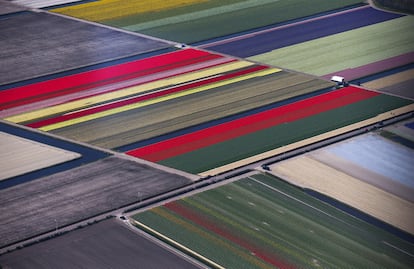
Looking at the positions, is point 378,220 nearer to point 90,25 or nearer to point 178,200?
point 178,200

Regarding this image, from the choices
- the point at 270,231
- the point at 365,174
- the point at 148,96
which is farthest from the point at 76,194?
the point at 365,174

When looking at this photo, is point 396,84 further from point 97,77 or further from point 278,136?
point 97,77

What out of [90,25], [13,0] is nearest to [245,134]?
[90,25]

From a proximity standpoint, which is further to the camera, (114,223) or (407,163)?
(407,163)

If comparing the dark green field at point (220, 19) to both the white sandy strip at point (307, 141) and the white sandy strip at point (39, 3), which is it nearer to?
the white sandy strip at point (39, 3)

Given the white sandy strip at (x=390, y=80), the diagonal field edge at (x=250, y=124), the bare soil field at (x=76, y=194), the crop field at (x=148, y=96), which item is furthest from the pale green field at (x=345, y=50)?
the bare soil field at (x=76, y=194)

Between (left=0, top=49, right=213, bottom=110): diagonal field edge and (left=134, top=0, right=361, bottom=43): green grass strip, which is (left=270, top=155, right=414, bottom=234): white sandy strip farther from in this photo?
(left=134, top=0, right=361, bottom=43): green grass strip
